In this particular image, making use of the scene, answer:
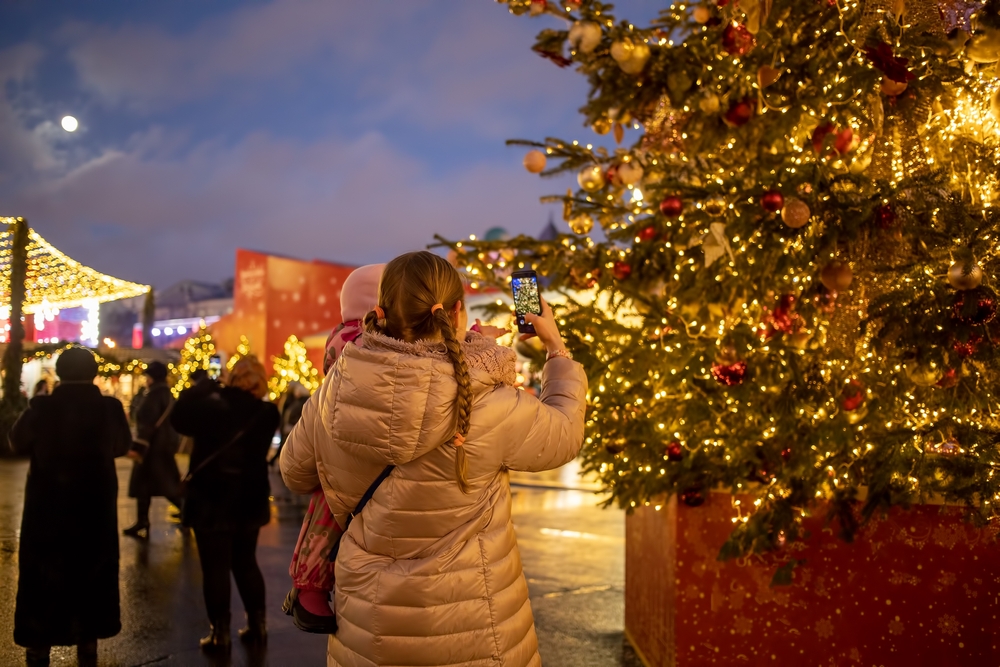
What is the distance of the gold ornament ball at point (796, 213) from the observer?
3.48 meters

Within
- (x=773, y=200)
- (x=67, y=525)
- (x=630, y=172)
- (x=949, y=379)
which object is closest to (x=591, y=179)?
(x=630, y=172)

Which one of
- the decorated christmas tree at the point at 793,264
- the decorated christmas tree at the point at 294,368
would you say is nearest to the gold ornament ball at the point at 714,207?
the decorated christmas tree at the point at 793,264

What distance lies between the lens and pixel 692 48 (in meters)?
4.54

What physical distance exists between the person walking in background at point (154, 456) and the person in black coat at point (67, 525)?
3873mm

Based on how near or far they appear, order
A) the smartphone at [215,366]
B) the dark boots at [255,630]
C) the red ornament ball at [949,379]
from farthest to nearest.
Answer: the smartphone at [215,366], the dark boots at [255,630], the red ornament ball at [949,379]

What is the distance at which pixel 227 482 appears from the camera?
4902mm

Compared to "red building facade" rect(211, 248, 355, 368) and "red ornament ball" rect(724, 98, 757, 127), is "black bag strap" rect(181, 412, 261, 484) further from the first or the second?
"red building facade" rect(211, 248, 355, 368)

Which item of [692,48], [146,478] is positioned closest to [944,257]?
[692,48]

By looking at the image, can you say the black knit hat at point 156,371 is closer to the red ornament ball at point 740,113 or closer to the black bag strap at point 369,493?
the red ornament ball at point 740,113

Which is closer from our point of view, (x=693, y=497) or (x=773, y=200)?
(x=773, y=200)

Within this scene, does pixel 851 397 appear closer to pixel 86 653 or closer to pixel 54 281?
pixel 86 653

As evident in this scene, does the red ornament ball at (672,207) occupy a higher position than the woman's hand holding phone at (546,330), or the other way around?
the red ornament ball at (672,207)

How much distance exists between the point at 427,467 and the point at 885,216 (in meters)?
2.51

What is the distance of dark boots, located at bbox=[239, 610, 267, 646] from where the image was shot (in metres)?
5.16
